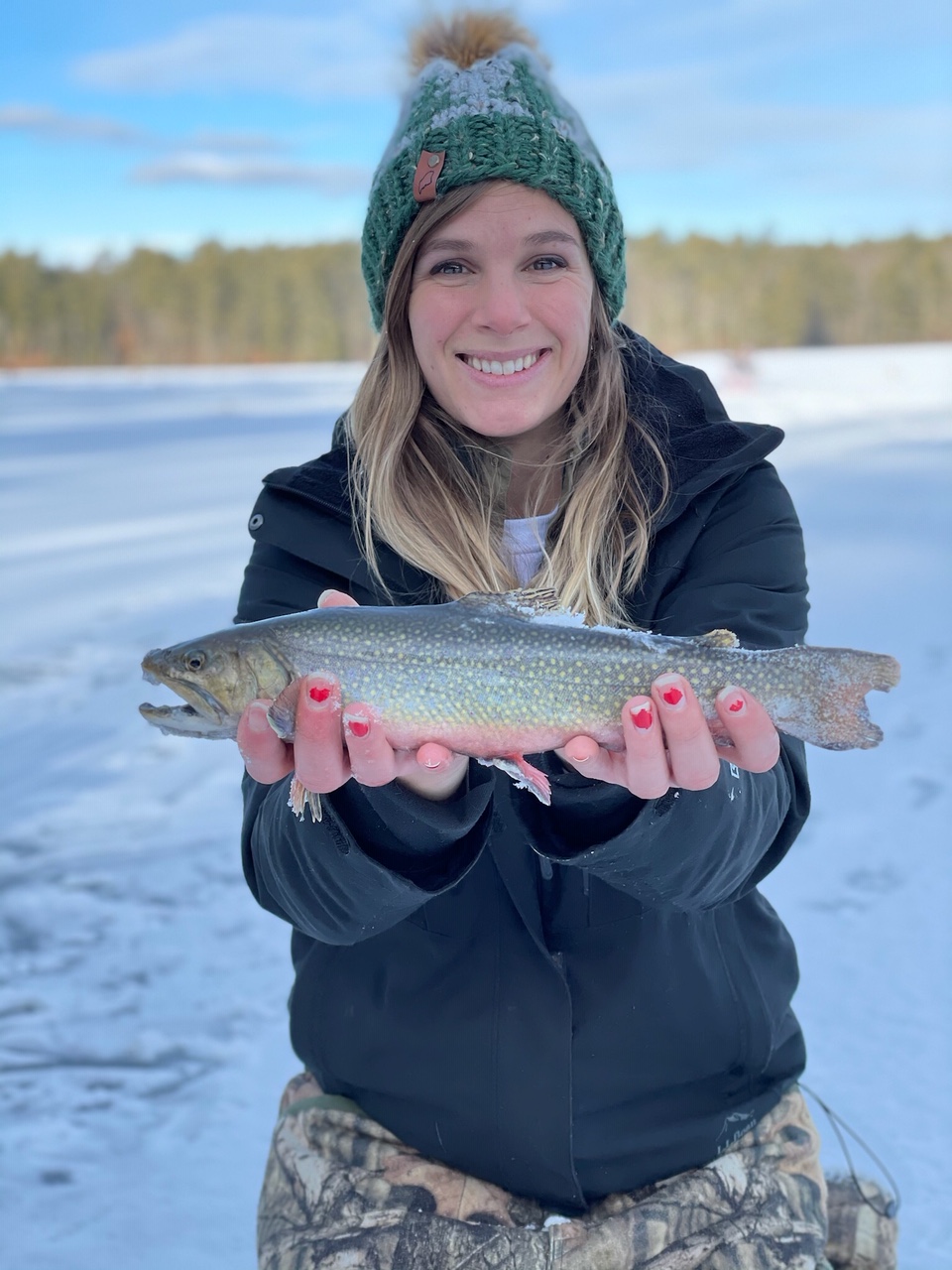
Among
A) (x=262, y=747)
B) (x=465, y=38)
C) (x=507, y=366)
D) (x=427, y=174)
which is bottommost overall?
(x=262, y=747)

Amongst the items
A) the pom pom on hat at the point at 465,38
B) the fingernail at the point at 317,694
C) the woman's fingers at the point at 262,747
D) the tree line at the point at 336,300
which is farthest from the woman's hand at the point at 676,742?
the tree line at the point at 336,300

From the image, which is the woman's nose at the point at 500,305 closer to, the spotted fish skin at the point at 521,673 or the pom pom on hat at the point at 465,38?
the pom pom on hat at the point at 465,38

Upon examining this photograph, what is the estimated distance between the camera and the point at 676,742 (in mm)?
2230

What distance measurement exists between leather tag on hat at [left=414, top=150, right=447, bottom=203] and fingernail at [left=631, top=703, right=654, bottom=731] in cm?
149

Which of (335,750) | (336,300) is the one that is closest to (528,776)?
(335,750)

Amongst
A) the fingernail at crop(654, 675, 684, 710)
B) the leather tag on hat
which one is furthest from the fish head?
the leather tag on hat

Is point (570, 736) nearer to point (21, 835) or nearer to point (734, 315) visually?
point (21, 835)

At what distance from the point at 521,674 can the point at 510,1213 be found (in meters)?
1.30

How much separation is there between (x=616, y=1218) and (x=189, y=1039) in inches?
67.6

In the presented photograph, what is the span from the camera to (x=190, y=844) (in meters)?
4.93

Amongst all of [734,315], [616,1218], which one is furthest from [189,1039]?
[734,315]

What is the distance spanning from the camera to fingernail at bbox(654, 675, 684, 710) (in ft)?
7.21

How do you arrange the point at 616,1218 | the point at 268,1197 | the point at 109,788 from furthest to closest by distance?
the point at 109,788 → the point at 268,1197 → the point at 616,1218

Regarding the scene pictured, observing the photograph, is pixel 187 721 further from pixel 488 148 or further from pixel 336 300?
pixel 336 300
